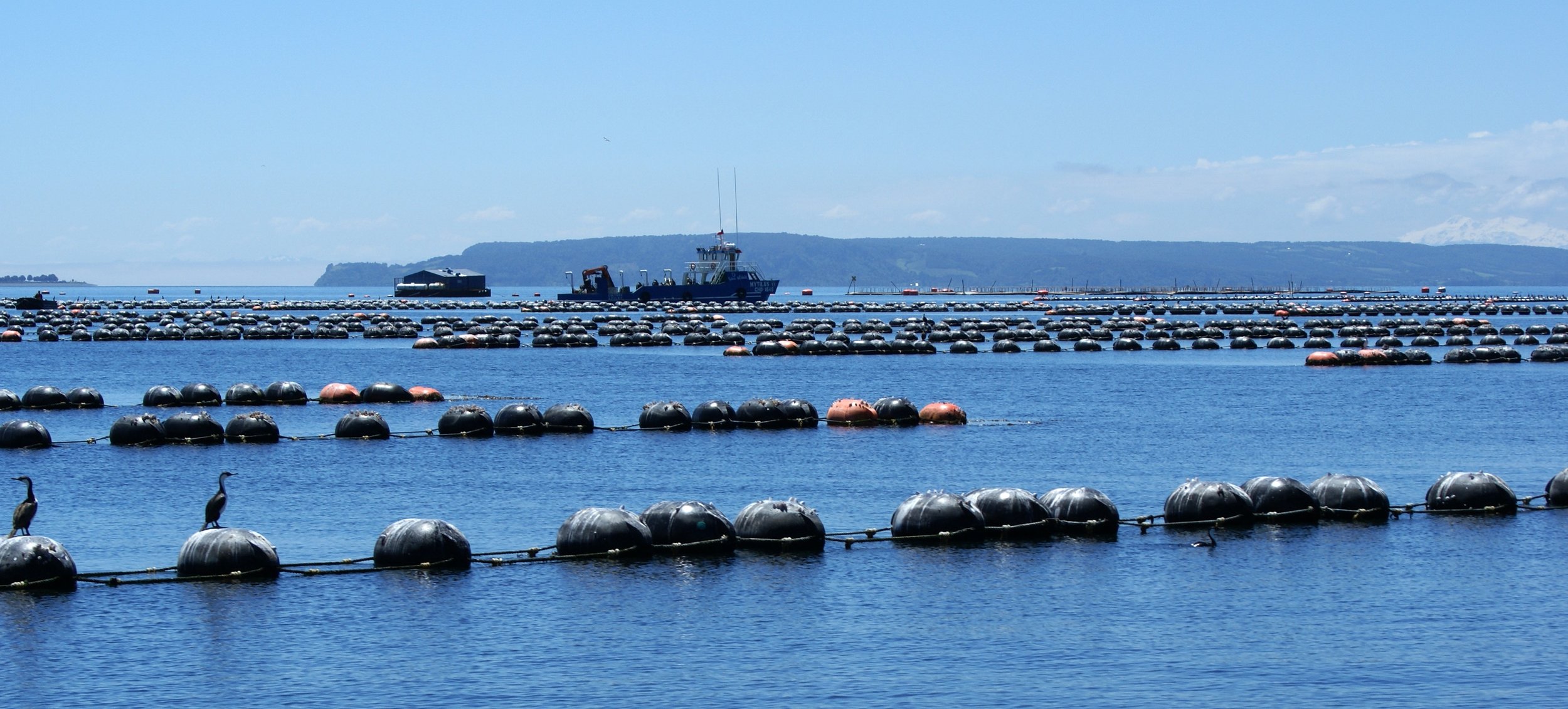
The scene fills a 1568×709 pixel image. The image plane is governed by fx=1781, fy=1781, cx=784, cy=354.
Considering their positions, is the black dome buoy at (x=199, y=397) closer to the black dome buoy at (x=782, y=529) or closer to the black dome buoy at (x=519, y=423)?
the black dome buoy at (x=519, y=423)

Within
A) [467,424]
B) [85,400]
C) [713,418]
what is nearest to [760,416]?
[713,418]

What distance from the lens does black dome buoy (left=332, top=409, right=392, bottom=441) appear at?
62281mm

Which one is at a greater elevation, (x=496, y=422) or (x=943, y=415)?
(x=496, y=422)

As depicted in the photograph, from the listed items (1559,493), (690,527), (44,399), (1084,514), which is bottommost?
(1559,493)

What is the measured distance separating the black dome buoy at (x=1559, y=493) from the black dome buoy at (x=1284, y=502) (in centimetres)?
656

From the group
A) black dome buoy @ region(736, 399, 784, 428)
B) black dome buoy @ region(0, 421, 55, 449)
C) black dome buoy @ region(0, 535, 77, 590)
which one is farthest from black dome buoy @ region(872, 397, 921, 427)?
black dome buoy @ region(0, 535, 77, 590)

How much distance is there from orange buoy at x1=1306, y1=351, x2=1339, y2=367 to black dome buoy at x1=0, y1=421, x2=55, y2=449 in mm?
74564

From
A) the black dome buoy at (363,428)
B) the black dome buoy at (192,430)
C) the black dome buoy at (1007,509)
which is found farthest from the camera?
the black dome buoy at (363,428)

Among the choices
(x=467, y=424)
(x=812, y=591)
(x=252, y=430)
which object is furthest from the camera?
(x=467, y=424)

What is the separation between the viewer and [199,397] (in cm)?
7638

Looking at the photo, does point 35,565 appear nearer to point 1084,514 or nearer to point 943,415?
point 1084,514

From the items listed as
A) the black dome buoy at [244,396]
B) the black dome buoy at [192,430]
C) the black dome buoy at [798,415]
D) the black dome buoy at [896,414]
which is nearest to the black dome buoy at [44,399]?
the black dome buoy at [244,396]

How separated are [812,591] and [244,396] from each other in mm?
50149

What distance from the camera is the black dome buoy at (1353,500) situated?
135ft
